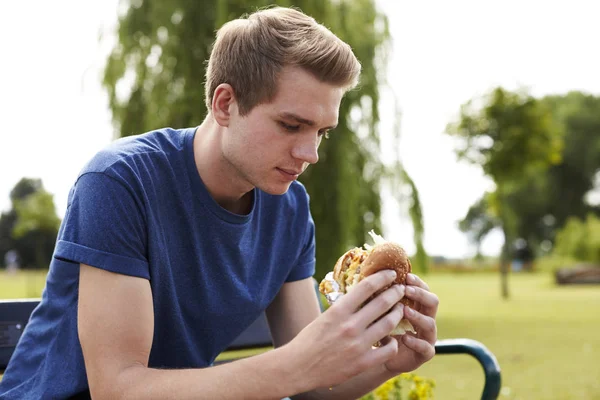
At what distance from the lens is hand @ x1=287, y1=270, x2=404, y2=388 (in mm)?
1422

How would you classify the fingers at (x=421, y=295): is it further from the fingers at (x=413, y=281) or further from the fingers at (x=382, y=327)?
the fingers at (x=382, y=327)

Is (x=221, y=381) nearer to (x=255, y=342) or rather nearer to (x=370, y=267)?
(x=370, y=267)

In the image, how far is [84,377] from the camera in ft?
5.57

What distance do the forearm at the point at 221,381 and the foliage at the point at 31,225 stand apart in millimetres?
19273

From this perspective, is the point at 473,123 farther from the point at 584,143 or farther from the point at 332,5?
the point at 584,143

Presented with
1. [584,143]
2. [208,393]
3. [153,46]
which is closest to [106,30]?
[153,46]

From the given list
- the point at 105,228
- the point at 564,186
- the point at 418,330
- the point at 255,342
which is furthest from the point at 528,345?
the point at 564,186

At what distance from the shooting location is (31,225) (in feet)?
82.9

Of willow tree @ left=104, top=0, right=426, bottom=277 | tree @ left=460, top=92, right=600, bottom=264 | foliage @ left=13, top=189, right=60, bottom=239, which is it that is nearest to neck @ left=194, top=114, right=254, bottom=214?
willow tree @ left=104, top=0, right=426, bottom=277

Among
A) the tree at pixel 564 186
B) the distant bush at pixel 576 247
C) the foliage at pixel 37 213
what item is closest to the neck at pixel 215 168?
the foliage at pixel 37 213

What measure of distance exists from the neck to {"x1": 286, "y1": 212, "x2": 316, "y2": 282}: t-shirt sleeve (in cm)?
35

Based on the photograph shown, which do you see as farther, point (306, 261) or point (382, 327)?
point (306, 261)

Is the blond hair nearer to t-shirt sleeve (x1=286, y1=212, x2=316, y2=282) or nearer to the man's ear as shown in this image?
the man's ear

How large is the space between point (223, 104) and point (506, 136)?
19.8m
